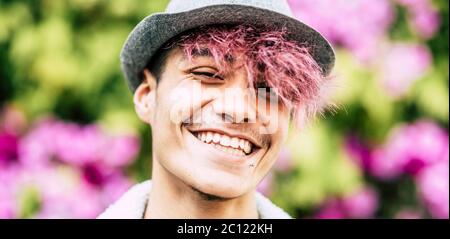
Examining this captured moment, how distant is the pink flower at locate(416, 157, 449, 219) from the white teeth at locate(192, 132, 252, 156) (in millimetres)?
1880

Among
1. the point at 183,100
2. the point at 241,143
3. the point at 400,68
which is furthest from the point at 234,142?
the point at 400,68

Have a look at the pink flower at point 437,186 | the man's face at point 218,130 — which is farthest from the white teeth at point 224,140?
the pink flower at point 437,186

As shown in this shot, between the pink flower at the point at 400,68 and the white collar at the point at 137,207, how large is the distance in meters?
1.47

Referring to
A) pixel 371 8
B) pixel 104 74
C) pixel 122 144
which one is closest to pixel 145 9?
pixel 104 74

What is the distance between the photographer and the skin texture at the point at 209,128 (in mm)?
1495

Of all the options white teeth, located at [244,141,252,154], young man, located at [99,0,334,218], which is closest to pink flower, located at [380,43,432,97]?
young man, located at [99,0,334,218]

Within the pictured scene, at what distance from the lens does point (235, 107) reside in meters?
1.48

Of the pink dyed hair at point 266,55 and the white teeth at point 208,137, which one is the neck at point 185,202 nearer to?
the white teeth at point 208,137

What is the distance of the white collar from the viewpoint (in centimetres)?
176

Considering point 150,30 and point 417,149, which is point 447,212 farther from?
point 150,30

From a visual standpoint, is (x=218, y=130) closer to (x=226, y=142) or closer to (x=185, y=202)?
(x=226, y=142)

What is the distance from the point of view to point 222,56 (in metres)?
1.48

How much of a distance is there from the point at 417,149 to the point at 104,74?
1.47 metres
